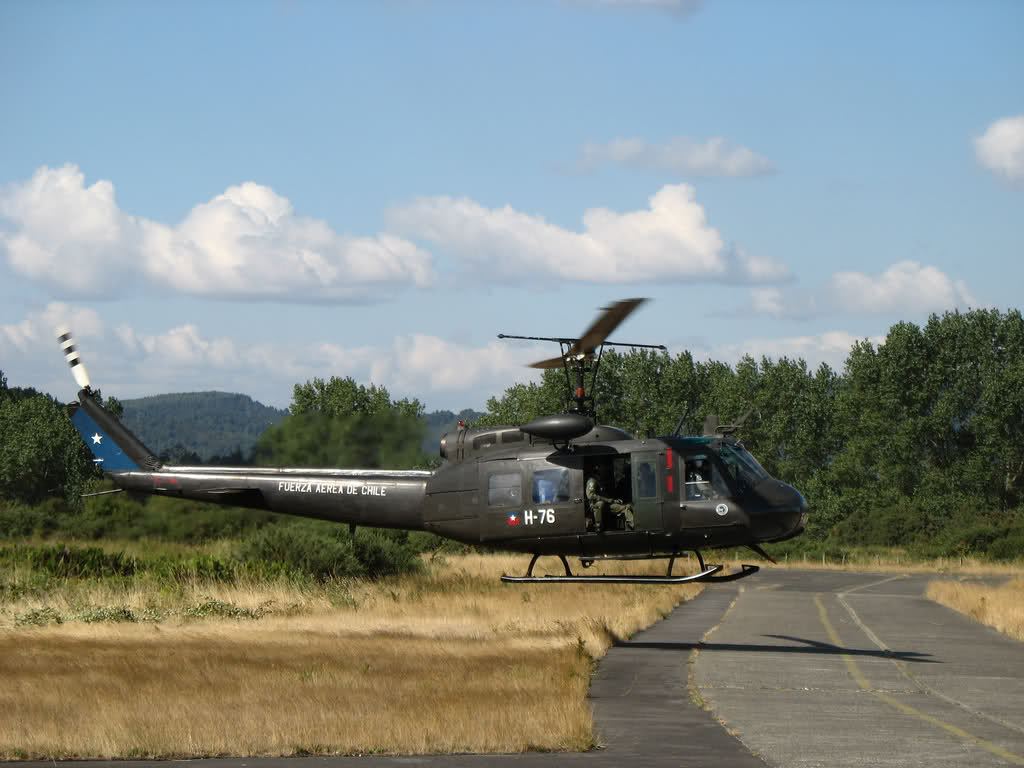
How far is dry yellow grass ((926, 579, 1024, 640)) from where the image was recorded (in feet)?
107

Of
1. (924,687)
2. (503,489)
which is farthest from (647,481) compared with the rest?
(924,687)

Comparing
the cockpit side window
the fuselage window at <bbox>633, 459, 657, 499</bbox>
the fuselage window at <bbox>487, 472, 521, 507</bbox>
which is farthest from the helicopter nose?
the fuselage window at <bbox>487, 472, 521, 507</bbox>

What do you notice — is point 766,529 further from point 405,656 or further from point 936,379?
point 936,379

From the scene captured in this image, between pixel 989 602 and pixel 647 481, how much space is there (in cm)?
2062

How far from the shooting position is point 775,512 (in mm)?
22781

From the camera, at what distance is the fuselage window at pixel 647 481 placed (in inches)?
896

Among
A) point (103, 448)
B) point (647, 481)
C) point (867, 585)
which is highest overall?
point (103, 448)

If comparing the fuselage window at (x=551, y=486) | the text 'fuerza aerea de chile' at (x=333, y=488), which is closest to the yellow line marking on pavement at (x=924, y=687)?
the fuselage window at (x=551, y=486)

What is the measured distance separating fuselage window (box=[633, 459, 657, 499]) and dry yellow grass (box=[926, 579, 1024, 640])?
12386mm

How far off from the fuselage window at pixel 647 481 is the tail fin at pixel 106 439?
1000 centimetres

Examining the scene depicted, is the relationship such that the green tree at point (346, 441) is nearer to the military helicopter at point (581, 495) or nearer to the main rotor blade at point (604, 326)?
the military helicopter at point (581, 495)

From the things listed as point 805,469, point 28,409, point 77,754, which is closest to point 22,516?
point 77,754

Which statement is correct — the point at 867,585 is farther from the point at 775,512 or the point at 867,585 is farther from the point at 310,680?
the point at 310,680

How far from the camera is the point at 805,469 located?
92312 millimetres
